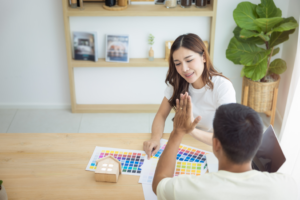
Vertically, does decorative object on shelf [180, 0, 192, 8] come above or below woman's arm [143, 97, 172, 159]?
above

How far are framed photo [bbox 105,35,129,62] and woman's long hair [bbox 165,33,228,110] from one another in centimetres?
138

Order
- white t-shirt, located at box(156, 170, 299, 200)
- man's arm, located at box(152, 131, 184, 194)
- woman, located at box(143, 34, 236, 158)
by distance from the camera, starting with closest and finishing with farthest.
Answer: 1. white t-shirt, located at box(156, 170, 299, 200)
2. man's arm, located at box(152, 131, 184, 194)
3. woman, located at box(143, 34, 236, 158)

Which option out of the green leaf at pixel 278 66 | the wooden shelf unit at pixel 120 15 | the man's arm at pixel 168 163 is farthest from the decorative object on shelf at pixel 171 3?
the man's arm at pixel 168 163

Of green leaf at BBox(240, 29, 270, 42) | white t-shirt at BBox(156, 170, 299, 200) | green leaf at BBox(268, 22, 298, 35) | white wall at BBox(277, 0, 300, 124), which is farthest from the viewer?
white wall at BBox(277, 0, 300, 124)

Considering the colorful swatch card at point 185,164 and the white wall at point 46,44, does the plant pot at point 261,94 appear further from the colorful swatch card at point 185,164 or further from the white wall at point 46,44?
the colorful swatch card at point 185,164

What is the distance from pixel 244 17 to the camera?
294 cm

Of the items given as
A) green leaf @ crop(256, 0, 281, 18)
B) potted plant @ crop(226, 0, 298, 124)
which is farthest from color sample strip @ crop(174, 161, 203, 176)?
green leaf @ crop(256, 0, 281, 18)

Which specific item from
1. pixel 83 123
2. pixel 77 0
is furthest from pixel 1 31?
pixel 83 123

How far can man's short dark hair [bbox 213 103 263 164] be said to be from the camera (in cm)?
107

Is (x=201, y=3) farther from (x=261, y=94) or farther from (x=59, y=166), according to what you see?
(x=59, y=166)

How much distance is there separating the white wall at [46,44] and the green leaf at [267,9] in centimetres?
28

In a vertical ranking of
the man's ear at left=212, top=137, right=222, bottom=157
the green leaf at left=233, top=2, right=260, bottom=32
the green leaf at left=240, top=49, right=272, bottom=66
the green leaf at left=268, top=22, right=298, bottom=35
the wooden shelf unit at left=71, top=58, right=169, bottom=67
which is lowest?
the wooden shelf unit at left=71, top=58, right=169, bottom=67

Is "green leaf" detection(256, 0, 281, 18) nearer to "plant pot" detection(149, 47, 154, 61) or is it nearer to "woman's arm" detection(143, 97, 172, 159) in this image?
"plant pot" detection(149, 47, 154, 61)

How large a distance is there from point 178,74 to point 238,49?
1260mm
